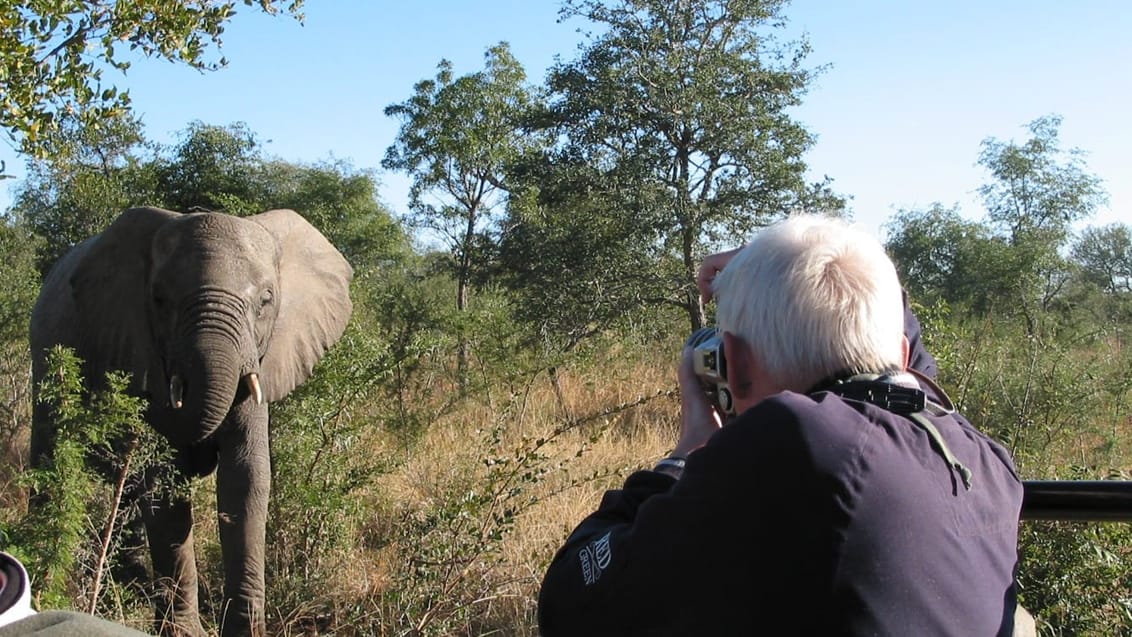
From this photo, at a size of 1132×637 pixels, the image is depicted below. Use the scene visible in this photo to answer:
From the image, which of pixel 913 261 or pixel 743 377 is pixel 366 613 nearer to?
pixel 743 377

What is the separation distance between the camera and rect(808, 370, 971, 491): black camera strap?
61.2 inches

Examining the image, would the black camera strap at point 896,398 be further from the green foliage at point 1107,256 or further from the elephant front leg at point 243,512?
the green foliage at point 1107,256

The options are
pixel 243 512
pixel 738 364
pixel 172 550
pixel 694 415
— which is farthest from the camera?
pixel 172 550

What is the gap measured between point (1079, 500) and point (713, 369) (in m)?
0.63

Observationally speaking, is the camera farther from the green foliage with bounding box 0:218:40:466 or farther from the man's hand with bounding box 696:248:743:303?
the green foliage with bounding box 0:218:40:466

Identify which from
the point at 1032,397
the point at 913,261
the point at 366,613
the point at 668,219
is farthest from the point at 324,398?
the point at 913,261

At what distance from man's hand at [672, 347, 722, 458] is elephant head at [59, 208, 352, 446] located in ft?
11.8

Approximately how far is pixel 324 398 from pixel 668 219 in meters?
4.89

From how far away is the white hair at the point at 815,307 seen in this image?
166cm

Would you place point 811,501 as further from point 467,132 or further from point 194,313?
point 467,132

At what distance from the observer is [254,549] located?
5.39 meters

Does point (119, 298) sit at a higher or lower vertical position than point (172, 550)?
higher

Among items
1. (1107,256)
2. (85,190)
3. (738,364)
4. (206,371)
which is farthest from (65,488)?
(1107,256)

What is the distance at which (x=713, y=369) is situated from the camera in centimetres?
184
